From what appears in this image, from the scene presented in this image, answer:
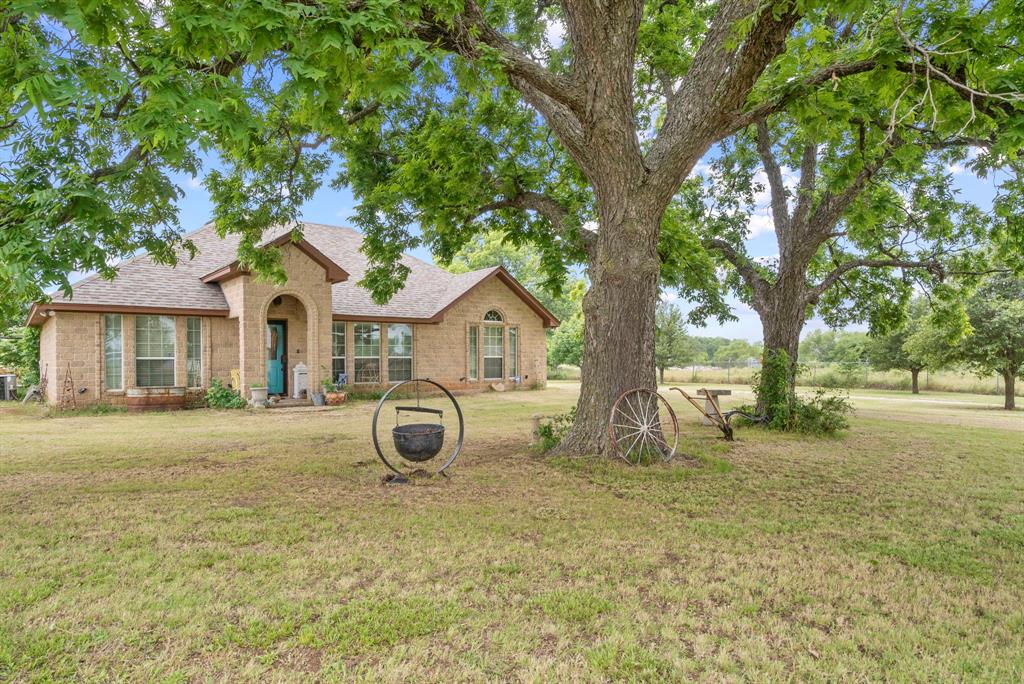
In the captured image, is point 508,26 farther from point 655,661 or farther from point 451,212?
point 655,661

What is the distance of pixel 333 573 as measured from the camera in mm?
3895

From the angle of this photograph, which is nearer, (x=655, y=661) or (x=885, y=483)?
(x=655, y=661)

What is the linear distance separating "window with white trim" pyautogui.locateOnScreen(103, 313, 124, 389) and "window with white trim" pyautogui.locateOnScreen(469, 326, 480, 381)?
11.2m

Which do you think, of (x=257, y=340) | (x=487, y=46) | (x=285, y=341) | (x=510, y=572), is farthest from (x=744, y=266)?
(x=285, y=341)

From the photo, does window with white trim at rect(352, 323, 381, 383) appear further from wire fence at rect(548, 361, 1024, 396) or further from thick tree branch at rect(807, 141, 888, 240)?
wire fence at rect(548, 361, 1024, 396)

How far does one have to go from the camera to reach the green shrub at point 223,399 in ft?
50.2

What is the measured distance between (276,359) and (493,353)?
26.8 feet

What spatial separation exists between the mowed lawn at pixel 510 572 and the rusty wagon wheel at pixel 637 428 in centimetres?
44

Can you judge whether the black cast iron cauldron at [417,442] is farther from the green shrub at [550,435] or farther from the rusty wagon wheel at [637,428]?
the rusty wagon wheel at [637,428]

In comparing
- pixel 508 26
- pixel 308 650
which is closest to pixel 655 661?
pixel 308 650

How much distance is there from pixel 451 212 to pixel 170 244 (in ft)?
15.0

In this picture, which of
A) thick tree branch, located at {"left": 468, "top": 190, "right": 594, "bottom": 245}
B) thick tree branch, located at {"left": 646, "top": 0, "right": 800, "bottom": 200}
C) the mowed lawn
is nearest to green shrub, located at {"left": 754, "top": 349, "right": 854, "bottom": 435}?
the mowed lawn

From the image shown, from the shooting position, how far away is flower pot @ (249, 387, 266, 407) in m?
15.2

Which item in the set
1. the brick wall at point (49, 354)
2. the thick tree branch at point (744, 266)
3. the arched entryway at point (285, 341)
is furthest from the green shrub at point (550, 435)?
the brick wall at point (49, 354)
